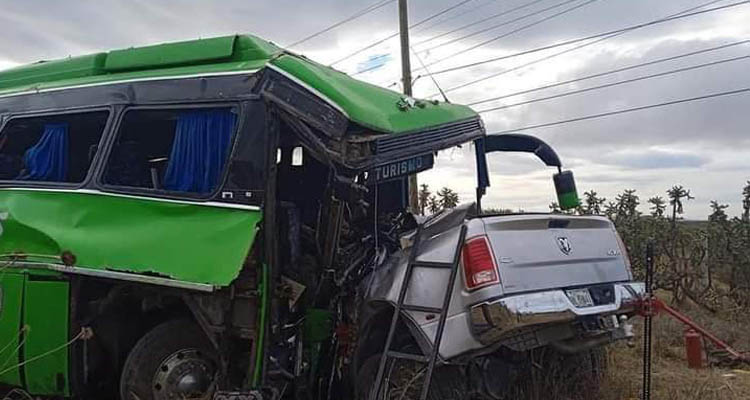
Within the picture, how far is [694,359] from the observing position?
23.4ft

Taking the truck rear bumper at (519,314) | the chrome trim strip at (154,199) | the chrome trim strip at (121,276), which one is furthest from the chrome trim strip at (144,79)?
the truck rear bumper at (519,314)

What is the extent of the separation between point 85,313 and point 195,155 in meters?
1.40

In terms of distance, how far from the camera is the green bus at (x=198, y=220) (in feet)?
15.7

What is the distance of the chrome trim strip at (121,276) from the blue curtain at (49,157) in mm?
858

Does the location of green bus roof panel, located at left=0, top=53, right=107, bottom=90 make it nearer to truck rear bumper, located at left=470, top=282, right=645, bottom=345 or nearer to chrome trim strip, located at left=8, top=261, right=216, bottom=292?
chrome trim strip, located at left=8, top=261, right=216, bottom=292

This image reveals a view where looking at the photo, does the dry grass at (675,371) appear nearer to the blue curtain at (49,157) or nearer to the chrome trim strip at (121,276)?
the chrome trim strip at (121,276)

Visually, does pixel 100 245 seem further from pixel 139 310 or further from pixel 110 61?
pixel 110 61

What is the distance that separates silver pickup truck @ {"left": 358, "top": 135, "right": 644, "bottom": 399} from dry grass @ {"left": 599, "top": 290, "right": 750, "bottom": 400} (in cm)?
104

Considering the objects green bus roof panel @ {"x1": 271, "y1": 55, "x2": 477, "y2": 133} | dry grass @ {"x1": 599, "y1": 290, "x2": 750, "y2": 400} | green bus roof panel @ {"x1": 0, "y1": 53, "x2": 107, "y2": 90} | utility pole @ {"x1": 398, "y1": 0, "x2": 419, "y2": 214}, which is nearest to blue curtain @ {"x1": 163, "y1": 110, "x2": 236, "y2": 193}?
green bus roof panel @ {"x1": 271, "y1": 55, "x2": 477, "y2": 133}

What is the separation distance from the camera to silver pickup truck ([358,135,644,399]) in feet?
14.6

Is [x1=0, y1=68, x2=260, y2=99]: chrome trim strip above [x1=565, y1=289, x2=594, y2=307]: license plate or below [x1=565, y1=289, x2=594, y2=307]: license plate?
above

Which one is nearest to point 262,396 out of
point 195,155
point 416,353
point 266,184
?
point 416,353

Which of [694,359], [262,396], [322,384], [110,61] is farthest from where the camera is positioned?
[694,359]

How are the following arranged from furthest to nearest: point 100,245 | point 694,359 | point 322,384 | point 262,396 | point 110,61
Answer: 1. point 694,359
2. point 110,61
3. point 322,384
4. point 100,245
5. point 262,396
